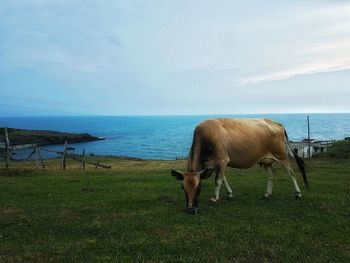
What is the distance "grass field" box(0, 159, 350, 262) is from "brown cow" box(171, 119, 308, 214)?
1.16 metres

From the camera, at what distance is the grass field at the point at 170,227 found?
7855 millimetres

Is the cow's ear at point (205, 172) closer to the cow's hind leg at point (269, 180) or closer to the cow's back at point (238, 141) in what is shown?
the cow's back at point (238, 141)

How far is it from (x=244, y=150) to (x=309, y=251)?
5720 mm

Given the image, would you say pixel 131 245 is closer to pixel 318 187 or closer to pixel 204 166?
pixel 204 166

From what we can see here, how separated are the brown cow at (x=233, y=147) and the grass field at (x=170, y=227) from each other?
3.82 feet

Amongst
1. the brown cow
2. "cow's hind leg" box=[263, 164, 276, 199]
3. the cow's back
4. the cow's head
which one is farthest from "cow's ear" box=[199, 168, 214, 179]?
"cow's hind leg" box=[263, 164, 276, 199]

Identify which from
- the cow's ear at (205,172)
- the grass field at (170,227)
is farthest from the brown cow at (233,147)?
the grass field at (170,227)

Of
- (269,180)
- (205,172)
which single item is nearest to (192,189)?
(205,172)

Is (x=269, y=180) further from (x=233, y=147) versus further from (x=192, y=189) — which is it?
(x=192, y=189)

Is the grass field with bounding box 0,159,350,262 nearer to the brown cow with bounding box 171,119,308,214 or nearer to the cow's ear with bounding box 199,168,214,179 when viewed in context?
the cow's ear with bounding box 199,168,214,179

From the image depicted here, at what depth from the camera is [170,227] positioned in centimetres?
979

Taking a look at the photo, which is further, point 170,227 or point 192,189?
point 192,189

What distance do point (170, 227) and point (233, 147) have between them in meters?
4.46

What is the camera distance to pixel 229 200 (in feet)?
44.2
